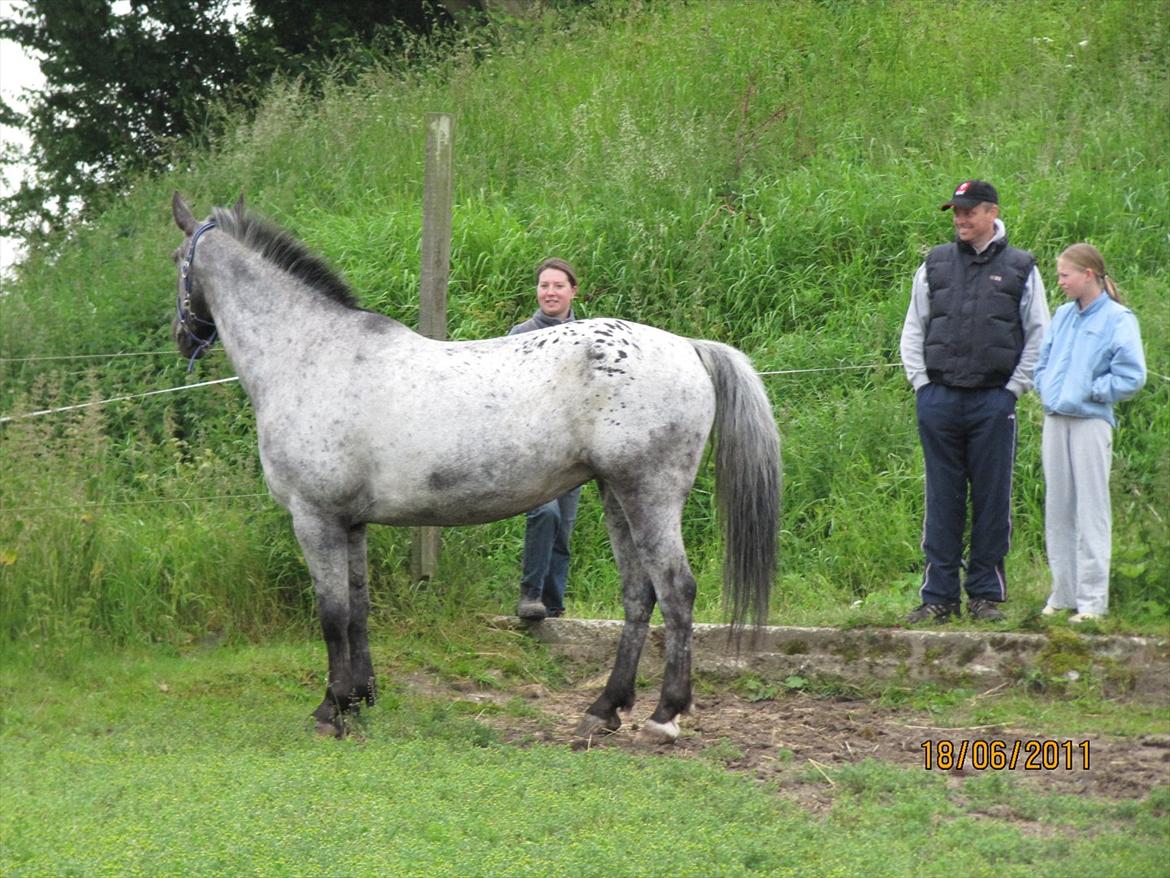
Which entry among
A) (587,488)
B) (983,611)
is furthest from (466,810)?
(587,488)

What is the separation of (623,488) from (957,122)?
6.88 meters

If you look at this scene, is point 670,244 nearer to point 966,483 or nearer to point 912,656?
point 966,483

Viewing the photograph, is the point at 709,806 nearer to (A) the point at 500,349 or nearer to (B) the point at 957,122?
(A) the point at 500,349

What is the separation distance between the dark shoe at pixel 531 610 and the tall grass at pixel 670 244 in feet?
1.57

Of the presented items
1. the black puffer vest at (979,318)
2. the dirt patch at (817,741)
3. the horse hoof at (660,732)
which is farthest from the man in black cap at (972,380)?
the horse hoof at (660,732)

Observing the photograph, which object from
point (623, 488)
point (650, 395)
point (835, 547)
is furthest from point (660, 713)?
point (835, 547)

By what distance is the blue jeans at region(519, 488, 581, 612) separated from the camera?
7773 mm

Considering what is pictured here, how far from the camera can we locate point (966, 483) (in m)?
7.00

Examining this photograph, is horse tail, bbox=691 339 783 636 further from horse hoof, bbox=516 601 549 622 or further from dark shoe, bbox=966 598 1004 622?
horse hoof, bbox=516 601 549 622

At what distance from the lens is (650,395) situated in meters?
6.09

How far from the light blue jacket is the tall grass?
36.2 inches

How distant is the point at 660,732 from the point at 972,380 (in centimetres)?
230

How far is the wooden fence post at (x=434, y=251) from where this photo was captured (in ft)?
26.6

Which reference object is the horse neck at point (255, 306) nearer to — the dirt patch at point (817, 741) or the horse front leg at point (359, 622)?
the horse front leg at point (359, 622)
